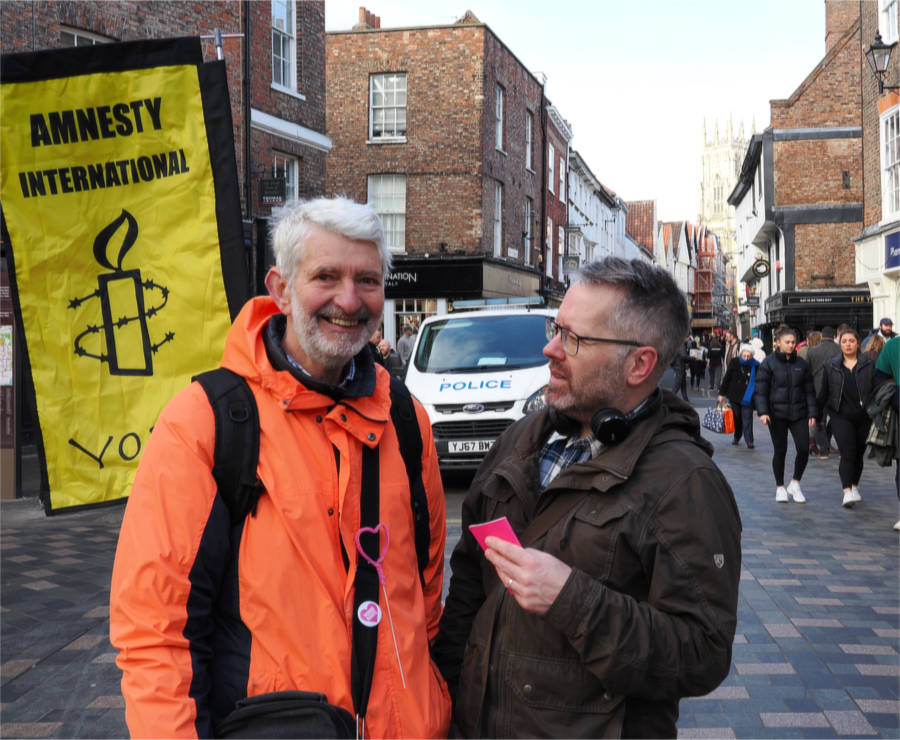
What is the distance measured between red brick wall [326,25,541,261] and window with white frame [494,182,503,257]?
178 centimetres

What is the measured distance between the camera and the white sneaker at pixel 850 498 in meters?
9.60

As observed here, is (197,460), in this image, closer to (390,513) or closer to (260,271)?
(390,513)

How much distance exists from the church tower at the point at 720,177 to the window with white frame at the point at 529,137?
109692mm

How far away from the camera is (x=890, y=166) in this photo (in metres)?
20.2

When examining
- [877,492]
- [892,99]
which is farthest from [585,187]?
[877,492]

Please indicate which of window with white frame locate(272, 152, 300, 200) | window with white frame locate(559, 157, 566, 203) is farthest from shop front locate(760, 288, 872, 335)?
window with white frame locate(272, 152, 300, 200)

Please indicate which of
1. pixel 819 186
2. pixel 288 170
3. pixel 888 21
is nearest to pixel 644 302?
pixel 288 170

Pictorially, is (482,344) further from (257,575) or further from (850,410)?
(257,575)

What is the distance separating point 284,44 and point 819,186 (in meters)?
24.0

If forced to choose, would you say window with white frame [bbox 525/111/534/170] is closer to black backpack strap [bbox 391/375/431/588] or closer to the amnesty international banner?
the amnesty international banner

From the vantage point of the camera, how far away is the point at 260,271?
57.6 feet

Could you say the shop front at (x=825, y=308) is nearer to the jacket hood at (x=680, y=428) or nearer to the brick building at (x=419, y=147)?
the brick building at (x=419, y=147)

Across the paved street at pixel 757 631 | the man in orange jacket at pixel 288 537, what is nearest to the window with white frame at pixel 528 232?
the paved street at pixel 757 631

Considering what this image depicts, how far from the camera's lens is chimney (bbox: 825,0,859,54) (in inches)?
1428
